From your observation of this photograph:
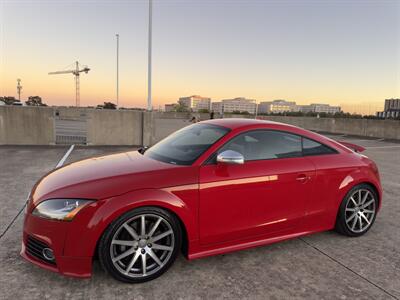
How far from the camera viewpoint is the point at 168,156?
10.6 feet

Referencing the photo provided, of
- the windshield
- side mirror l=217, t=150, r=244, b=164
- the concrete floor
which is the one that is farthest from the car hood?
the concrete floor

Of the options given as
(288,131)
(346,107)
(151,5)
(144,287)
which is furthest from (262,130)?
(346,107)

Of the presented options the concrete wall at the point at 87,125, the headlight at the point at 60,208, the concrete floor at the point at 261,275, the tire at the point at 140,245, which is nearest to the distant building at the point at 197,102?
the concrete wall at the point at 87,125

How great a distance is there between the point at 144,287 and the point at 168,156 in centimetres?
129

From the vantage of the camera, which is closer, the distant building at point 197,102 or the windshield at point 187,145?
the windshield at point 187,145

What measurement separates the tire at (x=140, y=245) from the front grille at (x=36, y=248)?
0.48m

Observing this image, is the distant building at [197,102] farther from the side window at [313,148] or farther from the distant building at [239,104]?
the side window at [313,148]

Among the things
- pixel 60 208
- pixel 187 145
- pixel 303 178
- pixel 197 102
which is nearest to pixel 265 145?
pixel 303 178

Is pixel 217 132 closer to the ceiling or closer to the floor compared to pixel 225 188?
closer to the ceiling

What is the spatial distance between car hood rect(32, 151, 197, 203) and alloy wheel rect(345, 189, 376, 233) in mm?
2147

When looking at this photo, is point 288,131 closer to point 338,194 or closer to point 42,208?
point 338,194

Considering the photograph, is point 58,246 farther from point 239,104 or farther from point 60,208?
point 239,104

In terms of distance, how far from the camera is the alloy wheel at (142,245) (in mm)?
2576

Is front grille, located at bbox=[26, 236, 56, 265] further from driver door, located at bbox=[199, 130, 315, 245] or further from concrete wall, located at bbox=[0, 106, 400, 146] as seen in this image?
concrete wall, located at bbox=[0, 106, 400, 146]
